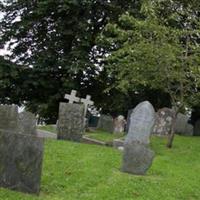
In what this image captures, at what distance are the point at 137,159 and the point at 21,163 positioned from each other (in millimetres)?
3339

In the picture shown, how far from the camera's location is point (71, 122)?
17484mm

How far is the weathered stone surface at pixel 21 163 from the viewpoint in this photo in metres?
9.77

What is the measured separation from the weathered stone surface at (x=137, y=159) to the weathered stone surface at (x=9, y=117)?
3.56 metres

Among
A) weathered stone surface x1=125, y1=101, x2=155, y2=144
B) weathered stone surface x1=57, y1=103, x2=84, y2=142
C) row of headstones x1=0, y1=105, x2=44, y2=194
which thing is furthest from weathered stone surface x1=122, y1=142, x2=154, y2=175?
weathered stone surface x1=57, y1=103, x2=84, y2=142

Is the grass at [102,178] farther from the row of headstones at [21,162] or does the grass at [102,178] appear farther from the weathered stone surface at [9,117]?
the weathered stone surface at [9,117]

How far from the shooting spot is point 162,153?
17.6 m

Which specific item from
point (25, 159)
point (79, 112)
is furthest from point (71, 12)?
point (25, 159)

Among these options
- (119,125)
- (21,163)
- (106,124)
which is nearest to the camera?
(21,163)

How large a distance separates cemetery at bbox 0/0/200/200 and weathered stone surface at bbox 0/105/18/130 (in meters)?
0.03

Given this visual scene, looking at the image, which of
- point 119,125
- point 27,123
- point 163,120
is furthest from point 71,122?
point 163,120

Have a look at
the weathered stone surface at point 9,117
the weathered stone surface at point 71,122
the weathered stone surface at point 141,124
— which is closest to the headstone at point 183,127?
the weathered stone surface at point 71,122

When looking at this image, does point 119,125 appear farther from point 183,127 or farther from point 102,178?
point 102,178

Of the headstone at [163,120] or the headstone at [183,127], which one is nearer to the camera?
the headstone at [163,120]

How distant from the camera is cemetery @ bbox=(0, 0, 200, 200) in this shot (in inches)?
411
